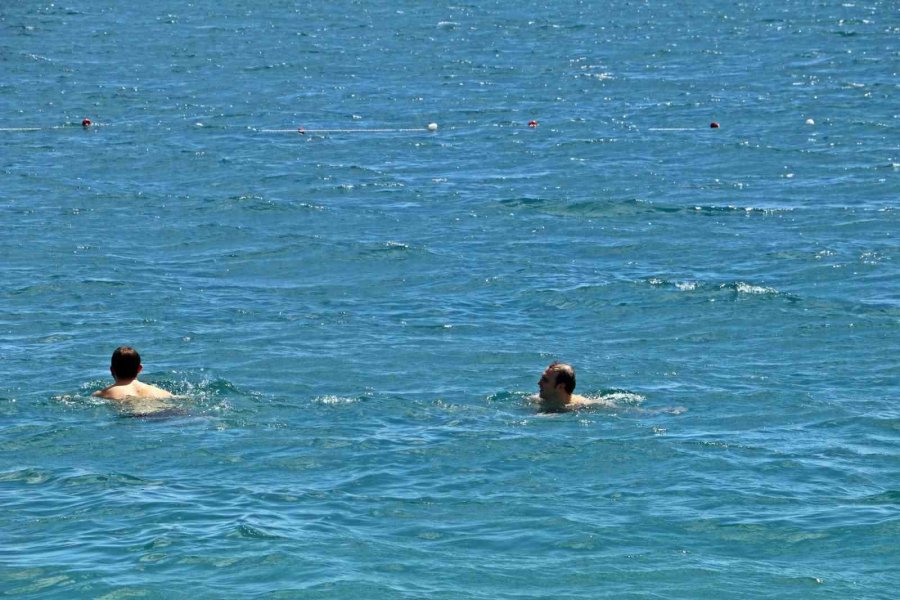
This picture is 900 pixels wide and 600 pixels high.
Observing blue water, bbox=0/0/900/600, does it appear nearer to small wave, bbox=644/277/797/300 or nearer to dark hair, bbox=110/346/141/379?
small wave, bbox=644/277/797/300

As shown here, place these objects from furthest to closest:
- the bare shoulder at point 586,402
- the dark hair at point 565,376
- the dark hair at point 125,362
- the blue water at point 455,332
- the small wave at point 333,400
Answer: the small wave at point 333,400 < the bare shoulder at point 586,402 < the dark hair at point 125,362 < the dark hair at point 565,376 < the blue water at point 455,332

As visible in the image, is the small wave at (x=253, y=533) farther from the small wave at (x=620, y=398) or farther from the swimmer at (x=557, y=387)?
the small wave at (x=620, y=398)

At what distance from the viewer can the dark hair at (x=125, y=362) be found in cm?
1688

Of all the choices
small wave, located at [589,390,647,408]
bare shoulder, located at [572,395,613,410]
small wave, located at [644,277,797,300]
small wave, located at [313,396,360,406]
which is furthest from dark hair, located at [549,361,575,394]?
small wave, located at [644,277,797,300]

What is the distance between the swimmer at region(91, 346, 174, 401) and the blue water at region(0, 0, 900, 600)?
27 cm

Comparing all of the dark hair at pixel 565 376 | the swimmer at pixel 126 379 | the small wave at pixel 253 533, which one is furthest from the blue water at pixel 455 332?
the dark hair at pixel 565 376

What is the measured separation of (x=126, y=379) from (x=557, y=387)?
501 centimetres

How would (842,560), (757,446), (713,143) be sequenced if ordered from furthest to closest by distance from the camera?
(713,143) → (757,446) → (842,560)

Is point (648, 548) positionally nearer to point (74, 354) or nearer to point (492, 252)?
point (74, 354)

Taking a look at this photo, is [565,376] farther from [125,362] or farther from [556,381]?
[125,362]

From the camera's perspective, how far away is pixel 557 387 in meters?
16.7

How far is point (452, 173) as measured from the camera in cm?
3162

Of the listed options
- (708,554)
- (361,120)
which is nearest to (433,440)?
(708,554)

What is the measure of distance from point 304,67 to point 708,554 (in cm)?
3670
